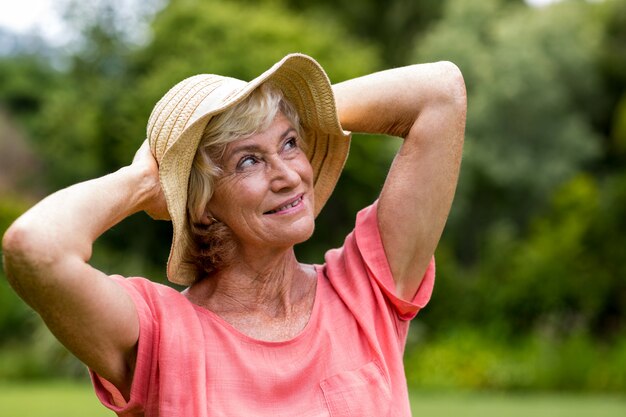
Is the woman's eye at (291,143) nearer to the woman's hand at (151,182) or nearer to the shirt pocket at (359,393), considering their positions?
the woman's hand at (151,182)

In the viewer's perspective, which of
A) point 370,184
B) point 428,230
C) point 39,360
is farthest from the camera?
point 370,184

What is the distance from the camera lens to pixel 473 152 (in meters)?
18.0

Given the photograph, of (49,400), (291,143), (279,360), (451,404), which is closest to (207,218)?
(291,143)

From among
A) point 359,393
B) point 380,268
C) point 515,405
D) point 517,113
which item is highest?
point 517,113

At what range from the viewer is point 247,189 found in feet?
7.23

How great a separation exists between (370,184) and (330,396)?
12.8 m

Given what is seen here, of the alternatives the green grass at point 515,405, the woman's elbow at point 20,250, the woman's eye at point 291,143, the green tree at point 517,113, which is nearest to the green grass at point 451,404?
the green grass at point 515,405

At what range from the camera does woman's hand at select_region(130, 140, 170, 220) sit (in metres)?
2.19

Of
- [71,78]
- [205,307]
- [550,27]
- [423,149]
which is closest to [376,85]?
[423,149]

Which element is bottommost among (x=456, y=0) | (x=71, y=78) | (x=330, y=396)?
(x=330, y=396)

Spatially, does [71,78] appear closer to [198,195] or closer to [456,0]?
[456,0]

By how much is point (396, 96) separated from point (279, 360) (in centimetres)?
68

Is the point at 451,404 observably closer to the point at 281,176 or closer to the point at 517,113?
the point at 281,176

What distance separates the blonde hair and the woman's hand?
0.22 ft
